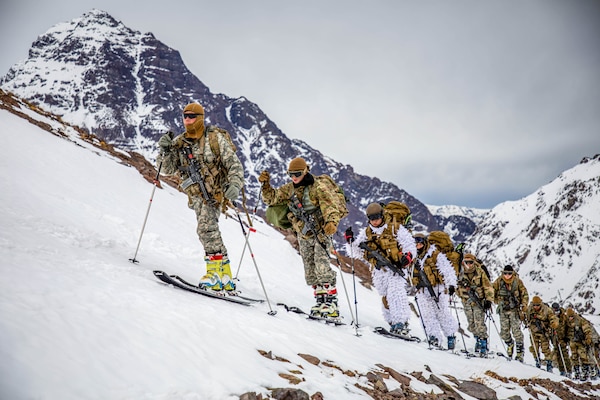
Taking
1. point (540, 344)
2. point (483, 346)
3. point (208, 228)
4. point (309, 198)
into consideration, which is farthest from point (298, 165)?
point (540, 344)

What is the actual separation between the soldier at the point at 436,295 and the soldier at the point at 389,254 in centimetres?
137

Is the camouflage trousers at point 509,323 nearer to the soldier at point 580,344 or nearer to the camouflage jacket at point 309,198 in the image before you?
the soldier at point 580,344

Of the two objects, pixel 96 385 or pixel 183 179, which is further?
pixel 183 179

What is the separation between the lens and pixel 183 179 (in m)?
A: 6.54

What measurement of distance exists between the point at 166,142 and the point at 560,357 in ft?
64.9

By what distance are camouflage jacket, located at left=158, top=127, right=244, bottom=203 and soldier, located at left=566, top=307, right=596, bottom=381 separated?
19.0 m

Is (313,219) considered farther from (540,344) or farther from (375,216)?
(540,344)

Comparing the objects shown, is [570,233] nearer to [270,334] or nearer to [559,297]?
[559,297]

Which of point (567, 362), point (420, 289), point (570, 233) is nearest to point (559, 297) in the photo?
point (570, 233)

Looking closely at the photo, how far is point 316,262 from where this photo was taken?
24.3ft

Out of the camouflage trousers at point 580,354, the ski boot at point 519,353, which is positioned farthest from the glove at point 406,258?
the camouflage trousers at point 580,354

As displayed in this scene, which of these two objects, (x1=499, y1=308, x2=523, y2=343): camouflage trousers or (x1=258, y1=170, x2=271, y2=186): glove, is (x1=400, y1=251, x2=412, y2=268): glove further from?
(x1=499, y1=308, x2=523, y2=343): camouflage trousers

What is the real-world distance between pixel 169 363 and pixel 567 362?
21164mm

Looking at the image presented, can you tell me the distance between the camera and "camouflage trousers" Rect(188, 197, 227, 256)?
6305 millimetres
